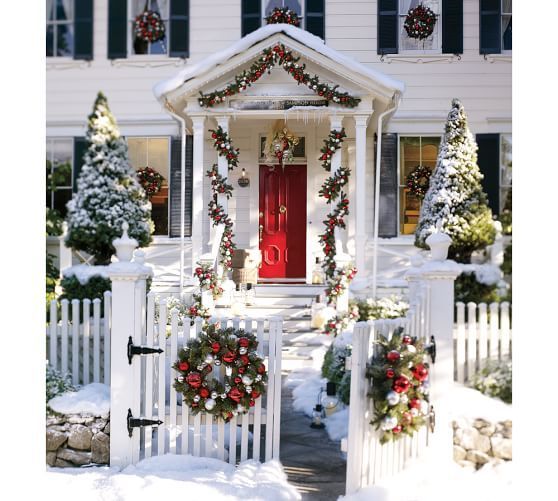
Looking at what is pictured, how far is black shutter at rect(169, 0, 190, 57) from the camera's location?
7906 mm

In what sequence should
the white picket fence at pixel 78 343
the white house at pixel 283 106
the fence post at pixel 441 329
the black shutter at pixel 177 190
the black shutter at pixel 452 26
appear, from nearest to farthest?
the fence post at pixel 441 329, the white picket fence at pixel 78 343, the black shutter at pixel 452 26, the white house at pixel 283 106, the black shutter at pixel 177 190

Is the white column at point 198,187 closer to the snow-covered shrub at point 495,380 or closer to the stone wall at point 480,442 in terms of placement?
the snow-covered shrub at point 495,380

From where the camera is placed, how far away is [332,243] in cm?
666

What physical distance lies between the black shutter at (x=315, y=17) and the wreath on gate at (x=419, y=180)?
6.56 ft

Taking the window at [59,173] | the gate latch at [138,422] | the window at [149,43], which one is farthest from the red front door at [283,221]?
the gate latch at [138,422]

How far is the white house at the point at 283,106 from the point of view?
22.0ft

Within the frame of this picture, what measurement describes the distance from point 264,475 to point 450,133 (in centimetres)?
444

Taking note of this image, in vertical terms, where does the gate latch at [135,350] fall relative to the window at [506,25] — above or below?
below

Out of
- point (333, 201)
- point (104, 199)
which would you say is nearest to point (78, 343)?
point (104, 199)

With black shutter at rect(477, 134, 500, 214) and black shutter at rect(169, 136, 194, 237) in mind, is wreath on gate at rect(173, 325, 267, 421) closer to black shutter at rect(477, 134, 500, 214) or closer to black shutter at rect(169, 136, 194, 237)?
black shutter at rect(169, 136, 194, 237)

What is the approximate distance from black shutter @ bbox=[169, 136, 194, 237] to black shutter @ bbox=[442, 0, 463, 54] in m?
3.33
